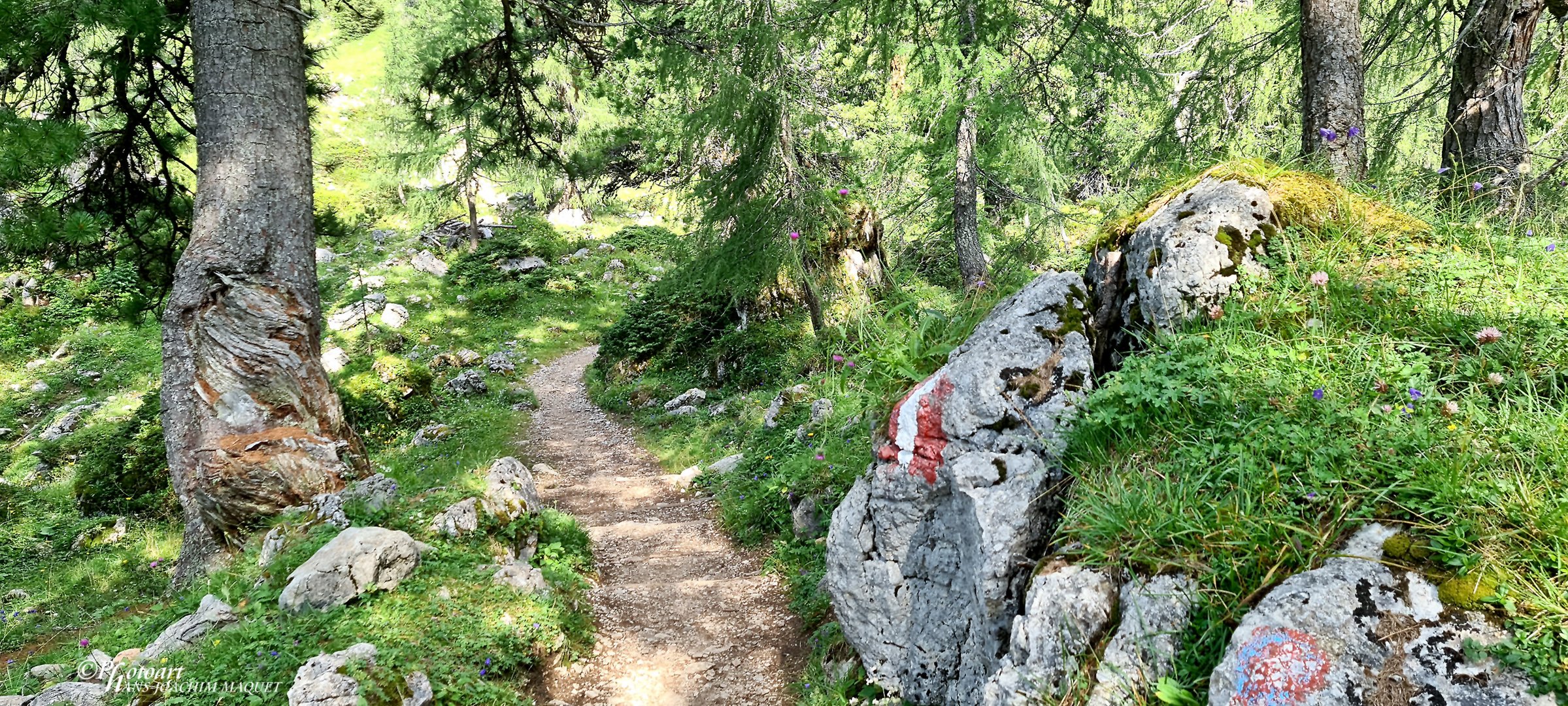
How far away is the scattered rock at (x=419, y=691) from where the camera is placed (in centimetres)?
430

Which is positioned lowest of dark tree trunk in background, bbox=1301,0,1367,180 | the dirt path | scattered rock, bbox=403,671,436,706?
the dirt path

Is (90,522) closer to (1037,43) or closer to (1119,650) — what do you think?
(1119,650)

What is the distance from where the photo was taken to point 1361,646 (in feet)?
7.06

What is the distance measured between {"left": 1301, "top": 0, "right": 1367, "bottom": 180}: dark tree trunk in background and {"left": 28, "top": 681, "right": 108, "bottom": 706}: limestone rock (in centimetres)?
807

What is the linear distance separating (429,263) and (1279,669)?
27.5m

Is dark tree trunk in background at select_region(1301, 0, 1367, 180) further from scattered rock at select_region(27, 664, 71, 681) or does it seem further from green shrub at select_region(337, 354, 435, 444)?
green shrub at select_region(337, 354, 435, 444)

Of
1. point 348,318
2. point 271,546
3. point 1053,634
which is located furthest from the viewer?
point 348,318

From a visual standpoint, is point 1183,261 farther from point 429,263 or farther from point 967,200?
point 429,263

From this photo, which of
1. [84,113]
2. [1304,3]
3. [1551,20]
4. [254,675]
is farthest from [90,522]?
[1551,20]

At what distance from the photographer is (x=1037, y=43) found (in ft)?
33.9

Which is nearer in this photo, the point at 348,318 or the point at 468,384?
the point at 468,384

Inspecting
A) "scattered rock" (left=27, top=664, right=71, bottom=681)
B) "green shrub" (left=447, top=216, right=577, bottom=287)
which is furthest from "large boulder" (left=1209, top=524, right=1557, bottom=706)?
"green shrub" (left=447, top=216, right=577, bottom=287)

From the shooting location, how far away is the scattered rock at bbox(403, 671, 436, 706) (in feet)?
14.1

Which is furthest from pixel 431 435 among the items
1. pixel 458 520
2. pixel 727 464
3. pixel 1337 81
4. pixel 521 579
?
pixel 1337 81
